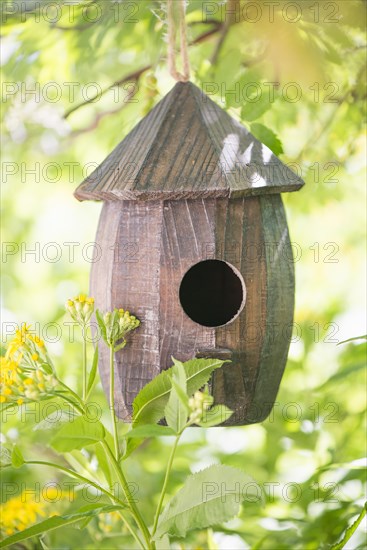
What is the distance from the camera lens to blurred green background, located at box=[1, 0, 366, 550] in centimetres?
200

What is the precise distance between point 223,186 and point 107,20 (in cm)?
81

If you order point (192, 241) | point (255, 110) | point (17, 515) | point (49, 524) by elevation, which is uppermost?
point (255, 110)

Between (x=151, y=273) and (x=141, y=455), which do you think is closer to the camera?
(x=151, y=273)

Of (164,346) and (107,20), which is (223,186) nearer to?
(164,346)

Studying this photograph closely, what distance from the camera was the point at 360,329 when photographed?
10.2 ft

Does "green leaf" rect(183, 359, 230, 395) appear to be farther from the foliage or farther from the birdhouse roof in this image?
the birdhouse roof

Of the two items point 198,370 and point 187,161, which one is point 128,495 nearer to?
point 198,370

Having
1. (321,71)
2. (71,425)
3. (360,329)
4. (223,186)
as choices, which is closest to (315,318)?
(360,329)

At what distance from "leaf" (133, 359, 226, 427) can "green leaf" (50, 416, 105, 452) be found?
9cm

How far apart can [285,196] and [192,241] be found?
112 centimetres

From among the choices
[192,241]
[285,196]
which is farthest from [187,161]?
[285,196]

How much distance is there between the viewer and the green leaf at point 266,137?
1.77 meters

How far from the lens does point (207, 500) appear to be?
1279 mm

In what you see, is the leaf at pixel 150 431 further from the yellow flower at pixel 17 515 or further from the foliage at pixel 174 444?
the yellow flower at pixel 17 515
